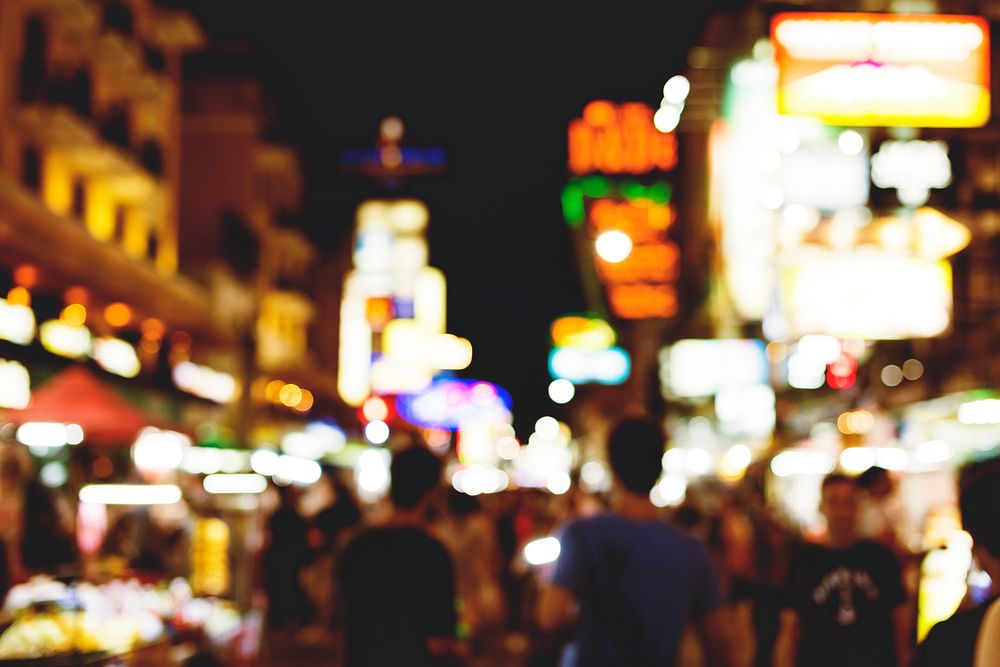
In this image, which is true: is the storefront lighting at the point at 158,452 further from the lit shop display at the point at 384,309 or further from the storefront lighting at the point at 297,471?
the lit shop display at the point at 384,309

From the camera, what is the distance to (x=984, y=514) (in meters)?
4.05

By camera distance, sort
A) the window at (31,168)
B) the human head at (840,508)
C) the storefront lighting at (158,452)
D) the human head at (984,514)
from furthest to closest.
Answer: the storefront lighting at (158,452) < the window at (31,168) < the human head at (840,508) < the human head at (984,514)

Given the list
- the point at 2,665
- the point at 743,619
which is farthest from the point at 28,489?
the point at 743,619

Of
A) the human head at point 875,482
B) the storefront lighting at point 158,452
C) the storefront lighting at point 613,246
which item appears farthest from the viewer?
the storefront lighting at point 613,246

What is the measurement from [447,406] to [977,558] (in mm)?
67151

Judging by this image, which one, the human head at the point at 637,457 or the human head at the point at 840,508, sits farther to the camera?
A: the human head at the point at 840,508

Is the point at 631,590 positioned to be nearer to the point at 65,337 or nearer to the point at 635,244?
the point at 65,337

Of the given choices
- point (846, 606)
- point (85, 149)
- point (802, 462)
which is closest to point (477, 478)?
point (802, 462)

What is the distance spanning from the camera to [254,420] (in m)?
24.5

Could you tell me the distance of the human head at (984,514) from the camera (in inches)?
158

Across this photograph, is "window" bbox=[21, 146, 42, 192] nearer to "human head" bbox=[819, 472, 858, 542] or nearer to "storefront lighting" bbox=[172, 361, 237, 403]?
"storefront lighting" bbox=[172, 361, 237, 403]

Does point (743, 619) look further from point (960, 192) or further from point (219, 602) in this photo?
point (960, 192)

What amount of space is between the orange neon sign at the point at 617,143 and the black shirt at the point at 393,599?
46.7m

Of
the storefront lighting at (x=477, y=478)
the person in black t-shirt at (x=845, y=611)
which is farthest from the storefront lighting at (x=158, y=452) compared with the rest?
the storefront lighting at (x=477, y=478)
